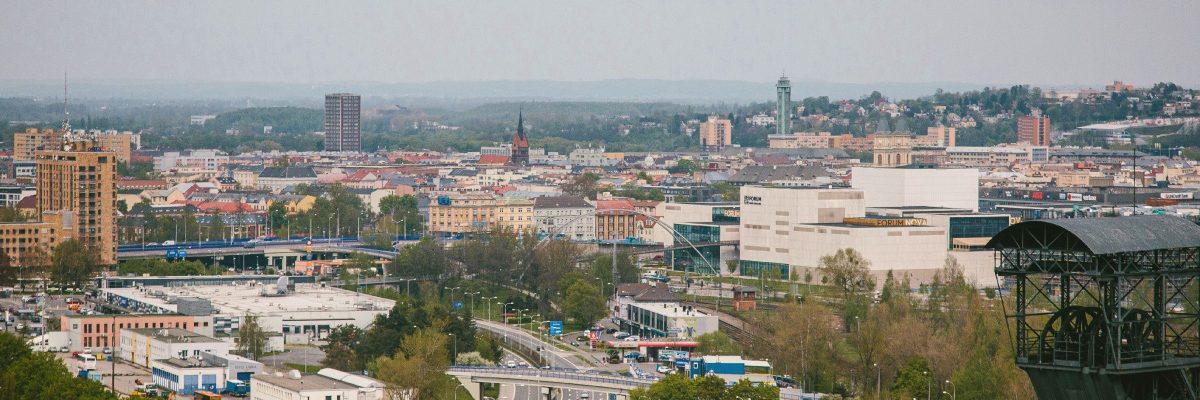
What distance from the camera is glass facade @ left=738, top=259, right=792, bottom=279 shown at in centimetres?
7960

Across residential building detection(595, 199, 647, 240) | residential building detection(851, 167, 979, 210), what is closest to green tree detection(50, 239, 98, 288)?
residential building detection(851, 167, 979, 210)

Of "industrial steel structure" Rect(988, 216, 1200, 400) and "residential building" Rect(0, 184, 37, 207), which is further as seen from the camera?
"residential building" Rect(0, 184, 37, 207)

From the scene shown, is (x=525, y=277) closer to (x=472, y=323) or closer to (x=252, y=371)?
(x=472, y=323)

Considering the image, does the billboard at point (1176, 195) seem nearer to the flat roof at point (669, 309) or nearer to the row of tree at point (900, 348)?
the flat roof at point (669, 309)

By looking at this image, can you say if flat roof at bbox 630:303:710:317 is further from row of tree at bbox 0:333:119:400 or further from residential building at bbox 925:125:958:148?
residential building at bbox 925:125:958:148

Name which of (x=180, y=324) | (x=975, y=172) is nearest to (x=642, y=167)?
(x=975, y=172)

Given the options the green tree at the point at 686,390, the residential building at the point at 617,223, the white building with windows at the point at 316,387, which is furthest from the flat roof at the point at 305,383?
the residential building at the point at 617,223

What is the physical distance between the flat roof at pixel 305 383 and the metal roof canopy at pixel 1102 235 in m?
21.3

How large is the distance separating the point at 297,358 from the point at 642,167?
109034 mm

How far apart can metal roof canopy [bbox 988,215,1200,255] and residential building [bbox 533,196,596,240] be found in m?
76.0

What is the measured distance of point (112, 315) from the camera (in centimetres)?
6347

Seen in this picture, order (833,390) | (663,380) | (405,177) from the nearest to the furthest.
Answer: (663,380) < (833,390) < (405,177)

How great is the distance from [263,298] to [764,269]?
20.2 m

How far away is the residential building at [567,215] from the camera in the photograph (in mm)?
106875
